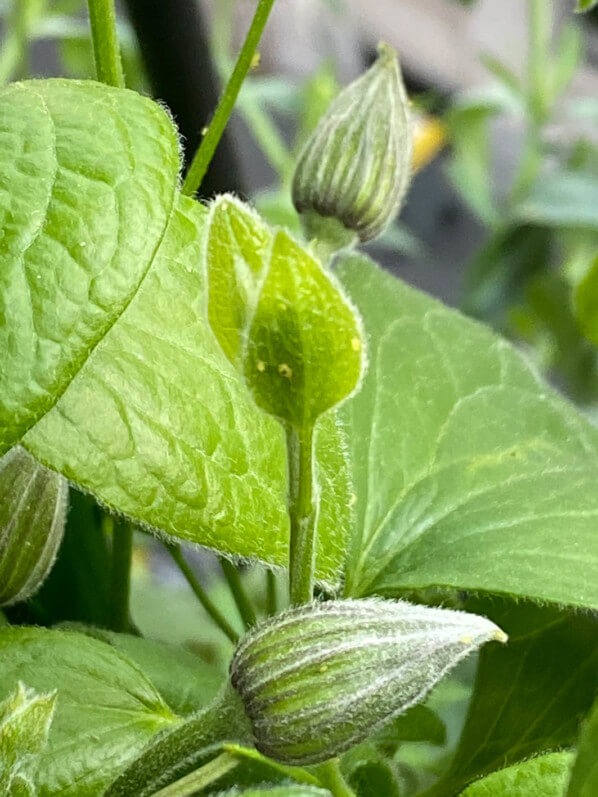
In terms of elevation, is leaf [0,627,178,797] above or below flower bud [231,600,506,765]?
below

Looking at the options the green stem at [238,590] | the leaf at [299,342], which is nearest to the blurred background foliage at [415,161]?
the green stem at [238,590]

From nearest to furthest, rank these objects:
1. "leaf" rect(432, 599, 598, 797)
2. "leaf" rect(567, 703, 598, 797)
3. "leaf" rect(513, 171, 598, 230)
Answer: "leaf" rect(567, 703, 598, 797), "leaf" rect(432, 599, 598, 797), "leaf" rect(513, 171, 598, 230)

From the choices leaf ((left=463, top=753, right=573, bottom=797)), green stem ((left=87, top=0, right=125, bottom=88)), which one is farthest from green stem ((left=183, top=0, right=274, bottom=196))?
leaf ((left=463, top=753, right=573, bottom=797))

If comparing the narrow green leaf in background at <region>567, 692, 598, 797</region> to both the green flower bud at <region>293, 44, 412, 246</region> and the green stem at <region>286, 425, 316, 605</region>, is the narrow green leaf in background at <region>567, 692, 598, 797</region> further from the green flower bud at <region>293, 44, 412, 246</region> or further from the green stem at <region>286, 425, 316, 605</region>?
the green flower bud at <region>293, 44, 412, 246</region>

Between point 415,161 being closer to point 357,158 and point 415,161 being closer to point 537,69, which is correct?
point 537,69

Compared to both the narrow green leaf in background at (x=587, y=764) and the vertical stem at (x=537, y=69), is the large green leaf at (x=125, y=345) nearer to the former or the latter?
the narrow green leaf in background at (x=587, y=764)

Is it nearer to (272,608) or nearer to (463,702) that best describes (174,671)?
(272,608)
